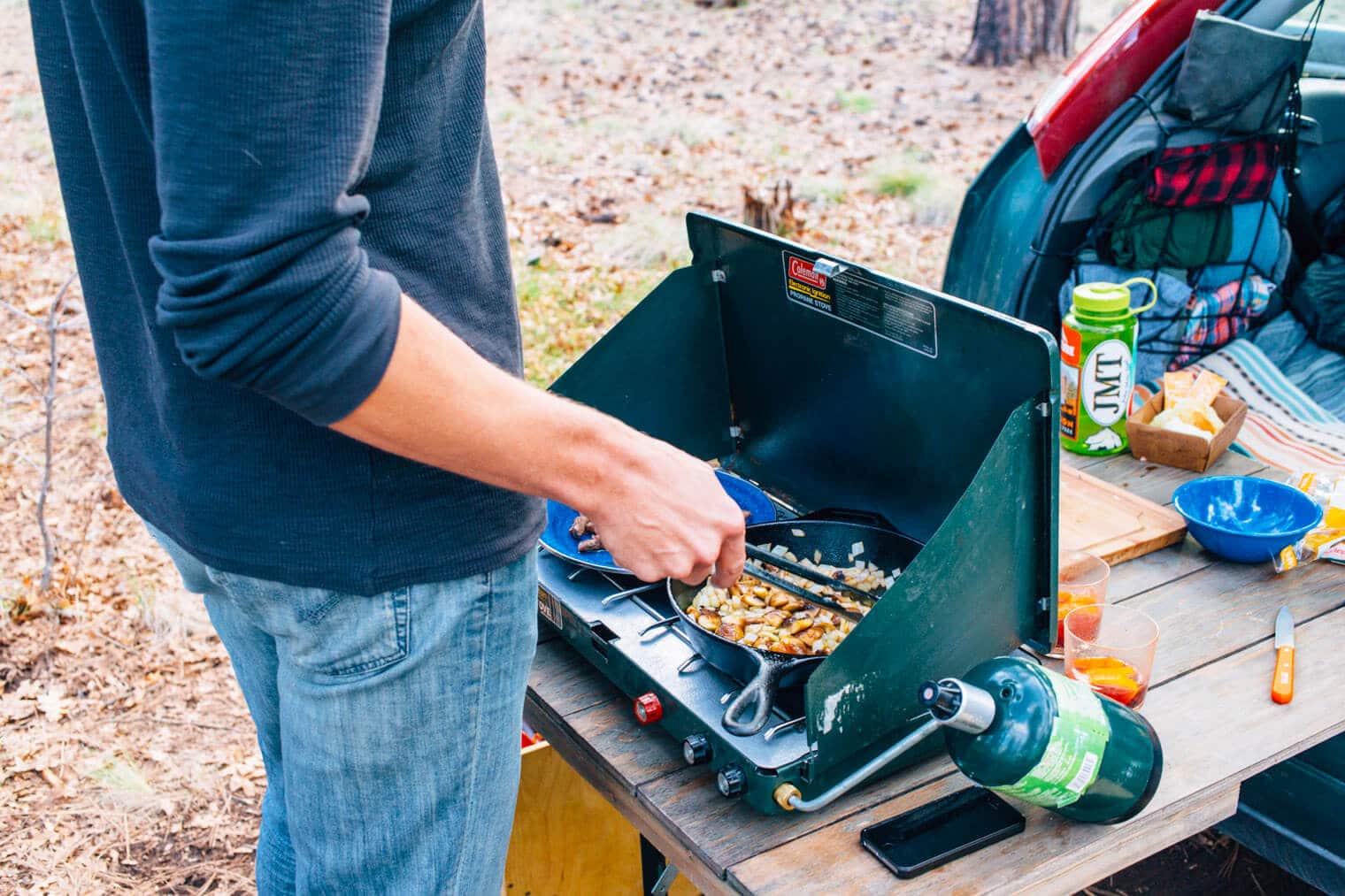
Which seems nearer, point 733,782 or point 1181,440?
point 733,782

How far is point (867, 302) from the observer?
188 centimetres

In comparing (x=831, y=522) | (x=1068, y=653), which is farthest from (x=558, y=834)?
(x=1068, y=653)

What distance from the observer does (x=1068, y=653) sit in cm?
177

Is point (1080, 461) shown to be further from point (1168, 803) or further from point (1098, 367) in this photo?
point (1168, 803)

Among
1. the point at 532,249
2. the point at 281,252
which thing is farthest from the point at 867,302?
the point at 532,249

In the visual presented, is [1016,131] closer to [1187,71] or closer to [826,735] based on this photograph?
[1187,71]

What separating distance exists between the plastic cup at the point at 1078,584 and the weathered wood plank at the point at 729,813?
34 centimetres

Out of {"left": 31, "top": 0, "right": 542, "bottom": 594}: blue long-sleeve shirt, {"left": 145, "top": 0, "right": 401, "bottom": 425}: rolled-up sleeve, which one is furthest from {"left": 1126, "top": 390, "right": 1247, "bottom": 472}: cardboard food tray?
{"left": 145, "top": 0, "right": 401, "bottom": 425}: rolled-up sleeve

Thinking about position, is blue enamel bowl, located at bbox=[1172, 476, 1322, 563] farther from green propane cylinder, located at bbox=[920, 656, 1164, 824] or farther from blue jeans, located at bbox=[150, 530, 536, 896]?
blue jeans, located at bbox=[150, 530, 536, 896]

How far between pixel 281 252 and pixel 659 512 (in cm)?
48

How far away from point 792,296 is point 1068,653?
0.74 m

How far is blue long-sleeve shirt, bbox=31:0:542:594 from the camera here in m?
0.96

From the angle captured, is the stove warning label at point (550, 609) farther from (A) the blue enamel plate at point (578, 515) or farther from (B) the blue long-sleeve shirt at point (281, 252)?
(B) the blue long-sleeve shirt at point (281, 252)

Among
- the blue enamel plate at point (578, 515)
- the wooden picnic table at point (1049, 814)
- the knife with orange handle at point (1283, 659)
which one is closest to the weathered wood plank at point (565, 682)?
the wooden picnic table at point (1049, 814)
